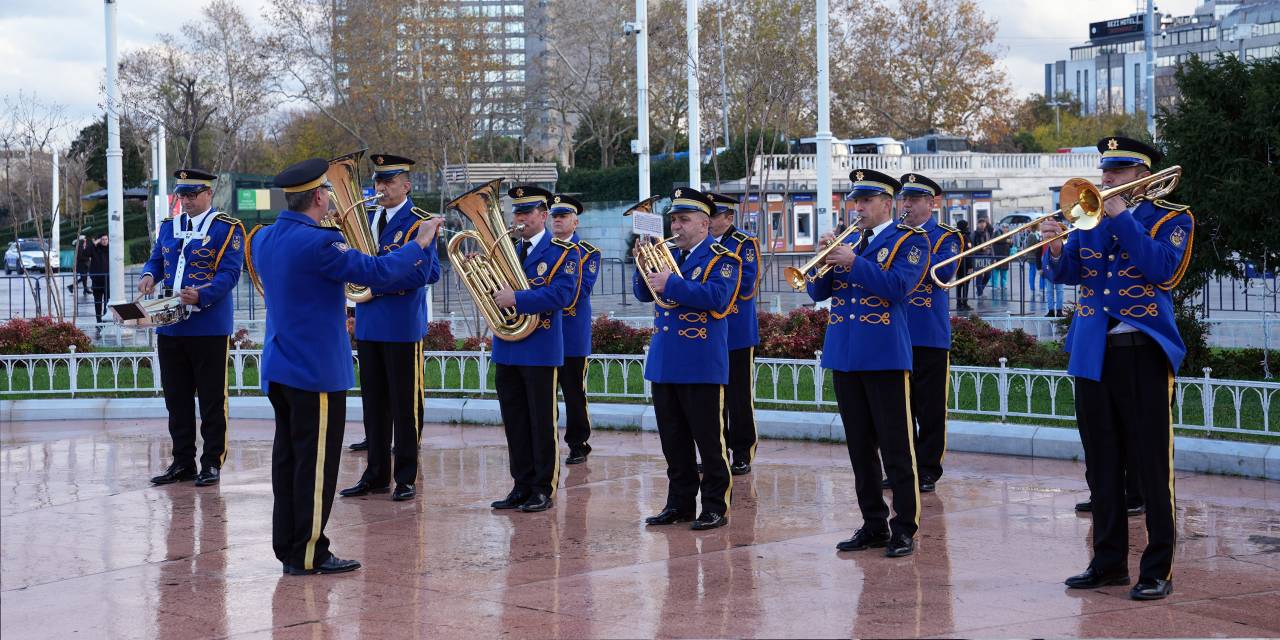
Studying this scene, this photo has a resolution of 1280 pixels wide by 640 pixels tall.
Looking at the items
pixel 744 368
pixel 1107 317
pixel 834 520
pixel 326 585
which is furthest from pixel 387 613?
pixel 744 368

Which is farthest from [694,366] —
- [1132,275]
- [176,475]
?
[176,475]

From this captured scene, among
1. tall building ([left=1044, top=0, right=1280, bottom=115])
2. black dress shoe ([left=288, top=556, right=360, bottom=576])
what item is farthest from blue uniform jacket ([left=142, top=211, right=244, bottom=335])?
tall building ([left=1044, top=0, right=1280, bottom=115])

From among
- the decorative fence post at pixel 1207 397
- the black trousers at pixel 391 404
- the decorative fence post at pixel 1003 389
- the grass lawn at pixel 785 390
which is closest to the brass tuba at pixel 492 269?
the black trousers at pixel 391 404

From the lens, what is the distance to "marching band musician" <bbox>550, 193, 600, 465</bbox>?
32.8 feet

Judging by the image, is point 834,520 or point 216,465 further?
point 216,465

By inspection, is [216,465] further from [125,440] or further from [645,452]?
[645,452]

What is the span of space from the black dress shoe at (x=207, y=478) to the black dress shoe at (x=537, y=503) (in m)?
2.44

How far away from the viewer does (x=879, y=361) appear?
735 cm

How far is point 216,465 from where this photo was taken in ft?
32.2

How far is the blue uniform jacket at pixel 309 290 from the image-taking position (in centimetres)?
699

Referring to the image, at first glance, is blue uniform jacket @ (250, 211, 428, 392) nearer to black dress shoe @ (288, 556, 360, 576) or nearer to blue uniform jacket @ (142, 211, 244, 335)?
black dress shoe @ (288, 556, 360, 576)

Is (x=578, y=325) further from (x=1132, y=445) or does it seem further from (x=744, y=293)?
(x=1132, y=445)

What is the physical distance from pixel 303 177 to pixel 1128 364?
4060 mm

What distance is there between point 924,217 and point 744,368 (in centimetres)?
172
